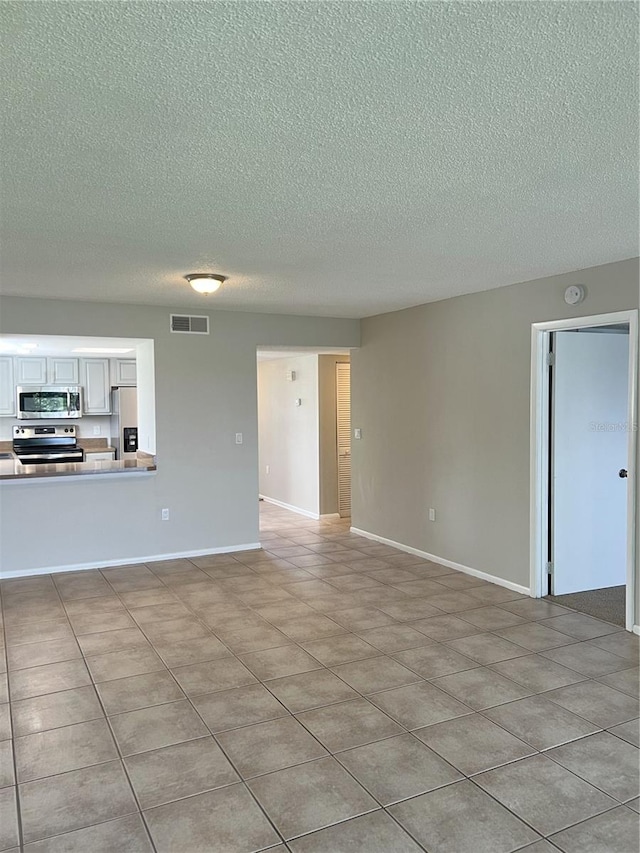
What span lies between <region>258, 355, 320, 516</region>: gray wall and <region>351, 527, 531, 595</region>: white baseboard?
1.34m

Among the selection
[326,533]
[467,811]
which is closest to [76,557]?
[326,533]

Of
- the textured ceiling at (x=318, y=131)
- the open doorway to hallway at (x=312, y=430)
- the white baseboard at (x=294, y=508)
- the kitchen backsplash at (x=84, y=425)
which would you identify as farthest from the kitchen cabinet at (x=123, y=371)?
the textured ceiling at (x=318, y=131)

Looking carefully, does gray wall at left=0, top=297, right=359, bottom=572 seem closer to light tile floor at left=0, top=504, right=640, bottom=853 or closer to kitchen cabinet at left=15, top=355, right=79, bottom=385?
light tile floor at left=0, top=504, right=640, bottom=853

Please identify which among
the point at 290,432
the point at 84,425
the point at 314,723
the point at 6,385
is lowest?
the point at 314,723

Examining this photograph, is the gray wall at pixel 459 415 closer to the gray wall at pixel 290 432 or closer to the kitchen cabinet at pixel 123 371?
the gray wall at pixel 290 432

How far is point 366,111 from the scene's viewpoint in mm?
1917

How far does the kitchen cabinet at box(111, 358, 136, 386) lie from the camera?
8617 mm

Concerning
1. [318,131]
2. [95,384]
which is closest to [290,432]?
[95,384]

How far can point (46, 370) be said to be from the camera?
8.26 metres

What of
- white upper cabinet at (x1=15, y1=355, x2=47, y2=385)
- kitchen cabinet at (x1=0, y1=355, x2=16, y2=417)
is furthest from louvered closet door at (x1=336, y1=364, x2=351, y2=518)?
kitchen cabinet at (x1=0, y1=355, x2=16, y2=417)

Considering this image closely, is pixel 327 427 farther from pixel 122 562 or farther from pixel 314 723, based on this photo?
pixel 314 723

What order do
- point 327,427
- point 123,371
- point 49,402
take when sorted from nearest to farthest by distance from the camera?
point 327,427, point 49,402, point 123,371

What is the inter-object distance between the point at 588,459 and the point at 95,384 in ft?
21.1

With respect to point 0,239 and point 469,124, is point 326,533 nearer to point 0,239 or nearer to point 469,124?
point 0,239
